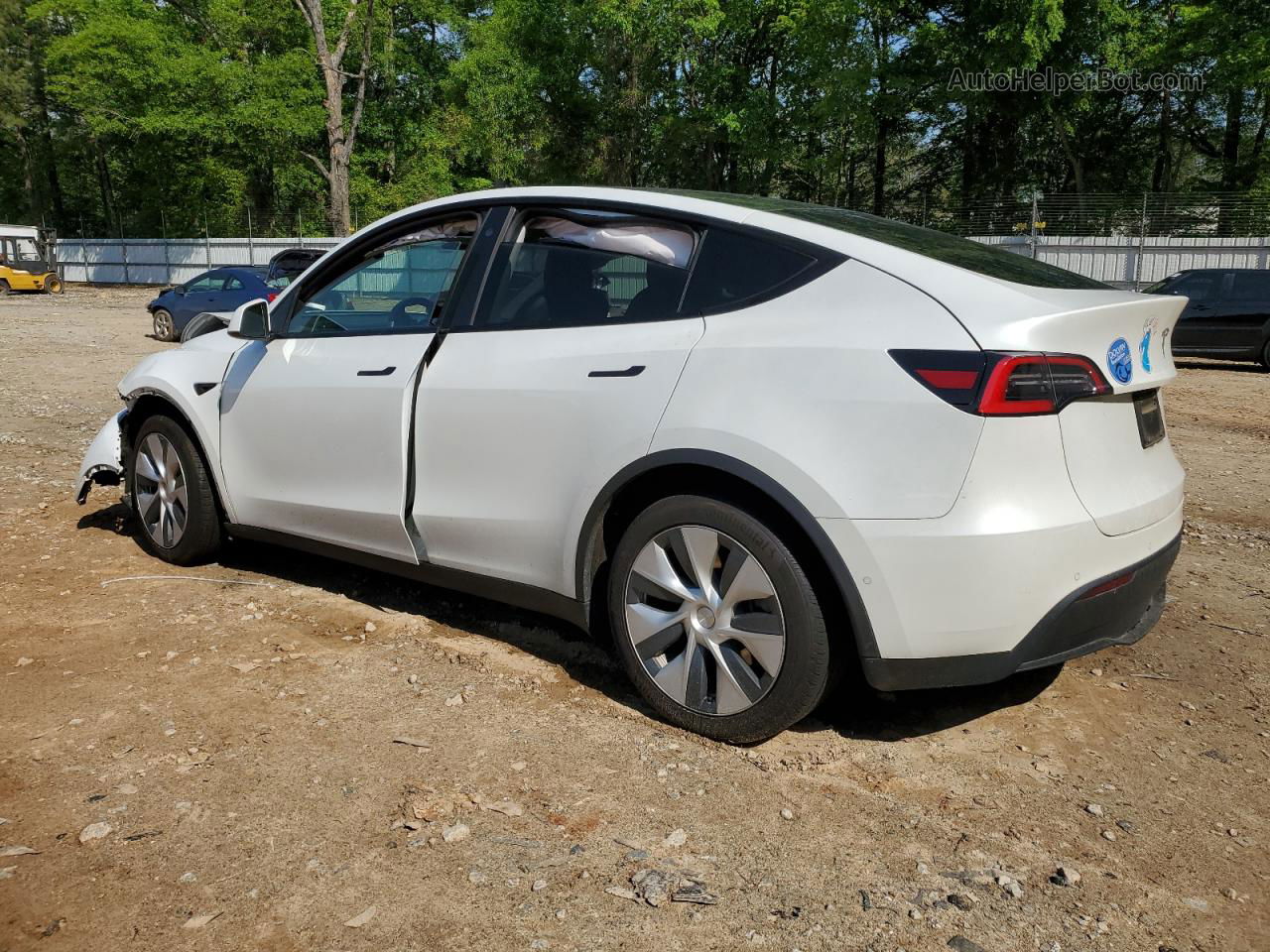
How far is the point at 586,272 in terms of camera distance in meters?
3.48

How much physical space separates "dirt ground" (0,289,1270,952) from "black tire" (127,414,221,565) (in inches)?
A: 10.3

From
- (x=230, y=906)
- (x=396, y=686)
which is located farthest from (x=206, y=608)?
(x=230, y=906)

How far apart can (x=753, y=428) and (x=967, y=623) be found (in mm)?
769

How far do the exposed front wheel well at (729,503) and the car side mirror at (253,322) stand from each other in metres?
1.93

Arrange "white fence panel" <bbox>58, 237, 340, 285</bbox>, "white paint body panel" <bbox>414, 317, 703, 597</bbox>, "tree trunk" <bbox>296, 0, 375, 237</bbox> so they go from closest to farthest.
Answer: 1. "white paint body panel" <bbox>414, 317, 703, 597</bbox>
2. "tree trunk" <bbox>296, 0, 375, 237</bbox>
3. "white fence panel" <bbox>58, 237, 340, 285</bbox>

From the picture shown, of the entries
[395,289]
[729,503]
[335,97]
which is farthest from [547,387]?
[335,97]

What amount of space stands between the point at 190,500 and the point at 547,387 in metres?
2.22

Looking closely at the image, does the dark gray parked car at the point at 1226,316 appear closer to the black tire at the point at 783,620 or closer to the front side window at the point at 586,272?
the front side window at the point at 586,272

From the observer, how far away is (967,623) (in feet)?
9.00

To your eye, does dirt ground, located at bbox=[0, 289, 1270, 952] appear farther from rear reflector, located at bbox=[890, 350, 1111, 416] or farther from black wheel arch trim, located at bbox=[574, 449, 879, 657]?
rear reflector, located at bbox=[890, 350, 1111, 416]

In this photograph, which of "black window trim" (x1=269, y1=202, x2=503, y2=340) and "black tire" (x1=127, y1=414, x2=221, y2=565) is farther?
"black tire" (x1=127, y1=414, x2=221, y2=565)

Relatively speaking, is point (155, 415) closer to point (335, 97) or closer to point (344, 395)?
point (344, 395)

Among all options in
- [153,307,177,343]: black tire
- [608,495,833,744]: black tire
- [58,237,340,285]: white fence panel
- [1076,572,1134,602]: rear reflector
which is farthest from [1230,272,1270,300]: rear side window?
[58,237,340,285]: white fence panel

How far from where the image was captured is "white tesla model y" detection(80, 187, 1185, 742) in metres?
2.71
